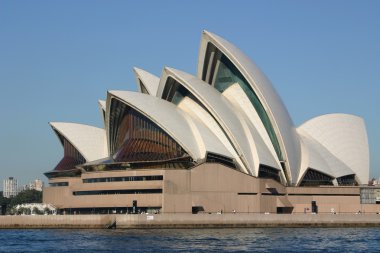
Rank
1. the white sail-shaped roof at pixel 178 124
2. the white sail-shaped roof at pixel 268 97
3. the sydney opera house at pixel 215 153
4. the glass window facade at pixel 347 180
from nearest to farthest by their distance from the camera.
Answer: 1. the sydney opera house at pixel 215 153
2. the white sail-shaped roof at pixel 178 124
3. the white sail-shaped roof at pixel 268 97
4. the glass window facade at pixel 347 180

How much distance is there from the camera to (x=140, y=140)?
292ft

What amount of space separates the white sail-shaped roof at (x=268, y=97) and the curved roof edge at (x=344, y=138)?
20.8 ft

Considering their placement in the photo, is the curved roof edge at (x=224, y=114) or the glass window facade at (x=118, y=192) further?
the curved roof edge at (x=224, y=114)

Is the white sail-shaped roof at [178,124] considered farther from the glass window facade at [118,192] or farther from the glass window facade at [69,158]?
the glass window facade at [69,158]

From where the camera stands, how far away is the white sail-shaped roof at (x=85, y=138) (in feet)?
326

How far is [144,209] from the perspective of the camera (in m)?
84.9

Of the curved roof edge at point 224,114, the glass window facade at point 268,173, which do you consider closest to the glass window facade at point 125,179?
the curved roof edge at point 224,114

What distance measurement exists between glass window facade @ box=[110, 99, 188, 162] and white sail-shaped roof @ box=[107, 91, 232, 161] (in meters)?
0.91

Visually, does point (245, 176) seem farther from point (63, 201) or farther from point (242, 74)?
point (63, 201)

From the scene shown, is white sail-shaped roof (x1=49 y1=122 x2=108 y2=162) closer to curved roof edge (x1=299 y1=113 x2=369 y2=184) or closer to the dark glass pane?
the dark glass pane

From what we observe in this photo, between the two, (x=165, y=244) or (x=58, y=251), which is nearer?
(x=58, y=251)

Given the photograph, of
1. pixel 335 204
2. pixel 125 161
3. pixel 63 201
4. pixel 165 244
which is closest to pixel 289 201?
Answer: pixel 335 204

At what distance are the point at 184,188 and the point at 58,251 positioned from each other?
108 ft

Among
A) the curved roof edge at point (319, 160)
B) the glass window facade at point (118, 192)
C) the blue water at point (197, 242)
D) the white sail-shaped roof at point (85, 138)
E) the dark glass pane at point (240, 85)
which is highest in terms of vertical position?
the dark glass pane at point (240, 85)
